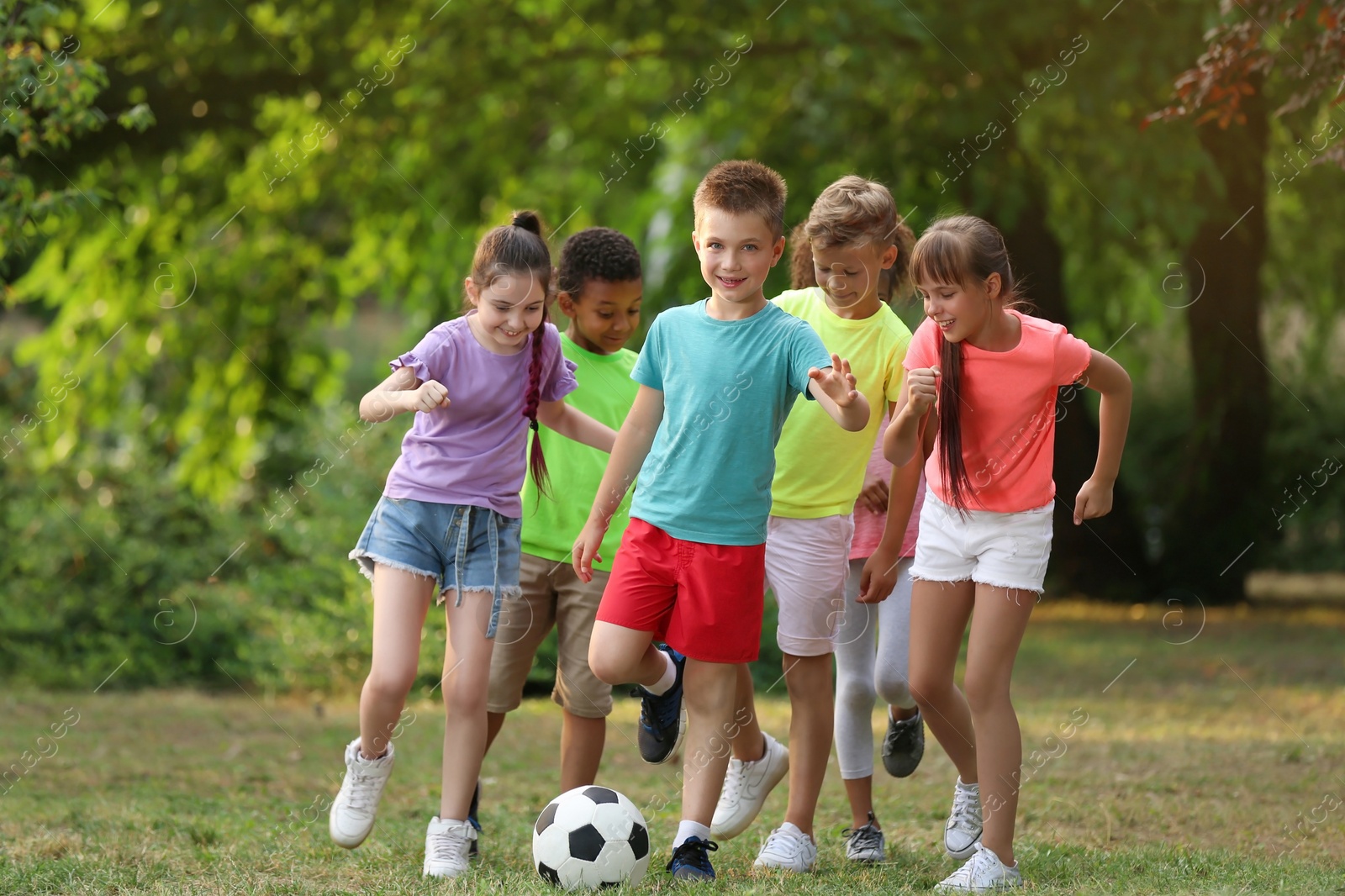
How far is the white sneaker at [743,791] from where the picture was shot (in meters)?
4.15

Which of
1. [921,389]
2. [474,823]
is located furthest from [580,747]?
[921,389]

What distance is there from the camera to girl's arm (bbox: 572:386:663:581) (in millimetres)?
3709

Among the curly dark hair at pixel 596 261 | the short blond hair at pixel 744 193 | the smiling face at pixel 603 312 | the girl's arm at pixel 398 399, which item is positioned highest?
the short blond hair at pixel 744 193

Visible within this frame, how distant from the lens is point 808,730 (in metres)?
3.93

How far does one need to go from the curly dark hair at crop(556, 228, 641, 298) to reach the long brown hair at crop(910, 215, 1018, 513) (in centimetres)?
94

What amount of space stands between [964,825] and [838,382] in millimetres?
1450

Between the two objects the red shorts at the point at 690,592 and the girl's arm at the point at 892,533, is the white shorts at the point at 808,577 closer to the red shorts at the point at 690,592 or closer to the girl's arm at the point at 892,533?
the girl's arm at the point at 892,533

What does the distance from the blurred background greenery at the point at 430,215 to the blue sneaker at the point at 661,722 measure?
2.97 meters

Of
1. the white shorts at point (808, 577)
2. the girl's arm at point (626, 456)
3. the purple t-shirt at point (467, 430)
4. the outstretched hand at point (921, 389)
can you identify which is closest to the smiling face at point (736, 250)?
the girl's arm at point (626, 456)

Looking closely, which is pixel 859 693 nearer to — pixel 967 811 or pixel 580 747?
pixel 967 811

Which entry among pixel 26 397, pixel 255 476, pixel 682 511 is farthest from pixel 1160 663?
pixel 26 397

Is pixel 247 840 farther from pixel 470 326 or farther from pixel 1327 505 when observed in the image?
pixel 1327 505

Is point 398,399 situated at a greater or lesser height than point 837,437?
greater

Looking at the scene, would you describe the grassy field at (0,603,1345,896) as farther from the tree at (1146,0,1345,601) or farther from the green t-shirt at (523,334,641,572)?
the tree at (1146,0,1345,601)
